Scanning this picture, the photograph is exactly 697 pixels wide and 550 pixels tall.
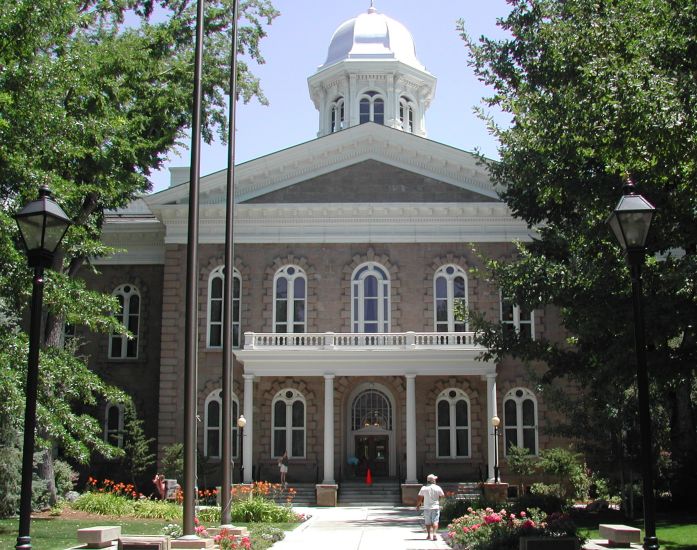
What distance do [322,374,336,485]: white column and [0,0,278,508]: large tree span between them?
32.2 ft

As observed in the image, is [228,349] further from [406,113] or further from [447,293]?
[406,113]

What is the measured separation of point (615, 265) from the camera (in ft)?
61.2

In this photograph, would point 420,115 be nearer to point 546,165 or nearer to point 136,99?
point 136,99

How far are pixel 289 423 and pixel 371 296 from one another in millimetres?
6033

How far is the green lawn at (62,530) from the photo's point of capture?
1870 centimetres

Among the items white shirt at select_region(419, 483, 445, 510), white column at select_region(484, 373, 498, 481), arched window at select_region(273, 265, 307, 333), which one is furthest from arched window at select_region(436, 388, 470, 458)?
white shirt at select_region(419, 483, 445, 510)

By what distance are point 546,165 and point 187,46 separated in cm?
1738

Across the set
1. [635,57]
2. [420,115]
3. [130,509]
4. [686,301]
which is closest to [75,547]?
[130,509]

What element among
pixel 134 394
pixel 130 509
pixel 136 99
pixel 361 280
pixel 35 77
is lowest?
pixel 130 509

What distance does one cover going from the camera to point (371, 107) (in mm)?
48750

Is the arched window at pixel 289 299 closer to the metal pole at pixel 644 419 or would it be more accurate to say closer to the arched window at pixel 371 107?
the arched window at pixel 371 107

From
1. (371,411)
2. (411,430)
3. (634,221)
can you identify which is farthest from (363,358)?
(634,221)

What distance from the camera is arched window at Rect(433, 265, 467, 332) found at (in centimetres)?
3719

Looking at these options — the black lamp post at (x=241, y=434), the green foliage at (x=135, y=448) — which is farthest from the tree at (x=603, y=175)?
the green foliage at (x=135, y=448)
